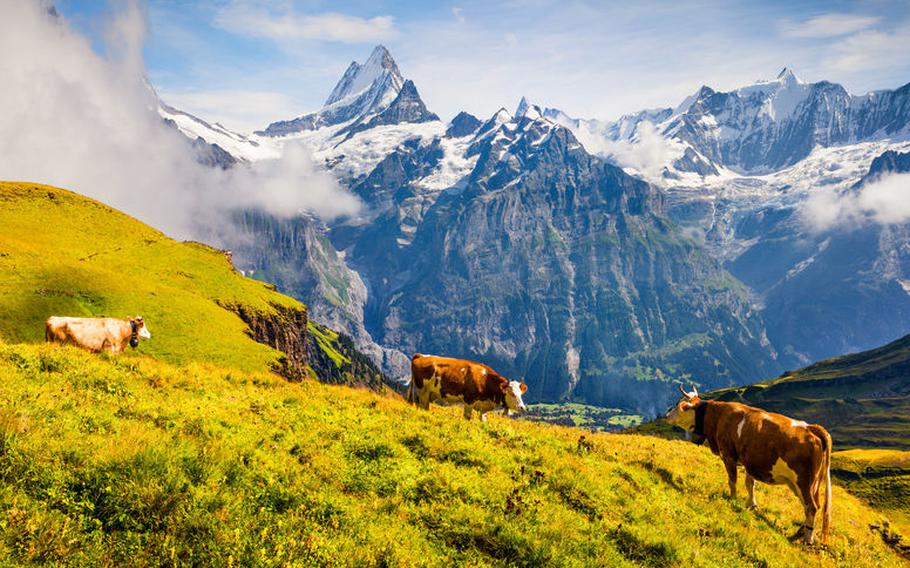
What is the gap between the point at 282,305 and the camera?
166625mm

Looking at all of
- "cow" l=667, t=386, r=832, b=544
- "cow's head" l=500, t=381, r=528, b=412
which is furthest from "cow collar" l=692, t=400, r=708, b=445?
"cow's head" l=500, t=381, r=528, b=412

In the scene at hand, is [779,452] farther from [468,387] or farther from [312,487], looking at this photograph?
[312,487]

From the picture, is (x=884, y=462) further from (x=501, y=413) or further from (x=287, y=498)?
(x=287, y=498)

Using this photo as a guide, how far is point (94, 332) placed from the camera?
28.7 metres

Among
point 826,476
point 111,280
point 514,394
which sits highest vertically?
point 111,280

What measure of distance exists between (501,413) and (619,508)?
37.9 ft

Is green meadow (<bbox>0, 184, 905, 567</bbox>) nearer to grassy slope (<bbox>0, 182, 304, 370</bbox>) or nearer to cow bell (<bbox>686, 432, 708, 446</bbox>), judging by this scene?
cow bell (<bbox>686, 432, 708, 446</bbox>)

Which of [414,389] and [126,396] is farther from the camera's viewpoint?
[414,389]

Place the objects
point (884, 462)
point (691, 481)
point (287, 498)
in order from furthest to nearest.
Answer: point (884, 462)
point (691, 481)
point (287, 498)

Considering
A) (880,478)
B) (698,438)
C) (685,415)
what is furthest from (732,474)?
(880,478)

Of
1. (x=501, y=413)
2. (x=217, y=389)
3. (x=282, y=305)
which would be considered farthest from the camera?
(x=282, y=305)

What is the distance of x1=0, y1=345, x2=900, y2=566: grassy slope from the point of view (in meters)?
9.44

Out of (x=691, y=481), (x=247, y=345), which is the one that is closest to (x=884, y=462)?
(x=691, y=481)

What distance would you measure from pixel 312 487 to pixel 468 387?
14841 mm
